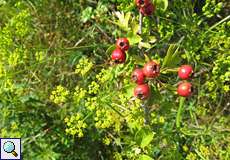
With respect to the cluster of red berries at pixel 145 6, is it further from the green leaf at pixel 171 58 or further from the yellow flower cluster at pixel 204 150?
the yellow flower cluster at pixel 204 150

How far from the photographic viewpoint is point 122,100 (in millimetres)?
2529

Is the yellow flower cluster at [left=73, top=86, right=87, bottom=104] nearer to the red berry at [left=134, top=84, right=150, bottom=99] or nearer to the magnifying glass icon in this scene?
the magnifying glass icon

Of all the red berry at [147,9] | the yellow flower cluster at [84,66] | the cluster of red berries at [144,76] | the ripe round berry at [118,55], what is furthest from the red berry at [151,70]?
the yellow flower cluster at [84,66]

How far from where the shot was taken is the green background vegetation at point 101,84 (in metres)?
2.60

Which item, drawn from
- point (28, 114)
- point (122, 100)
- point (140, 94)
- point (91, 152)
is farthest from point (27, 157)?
point (140, 94)

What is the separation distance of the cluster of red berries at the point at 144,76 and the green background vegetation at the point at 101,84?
0.16 m

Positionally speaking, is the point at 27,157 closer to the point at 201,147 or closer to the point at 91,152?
the point at 91,152

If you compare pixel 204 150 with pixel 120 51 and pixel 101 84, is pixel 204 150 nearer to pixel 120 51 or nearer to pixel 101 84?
pixel 101 84

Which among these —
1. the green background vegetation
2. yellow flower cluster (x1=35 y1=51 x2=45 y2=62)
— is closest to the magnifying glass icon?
the green background vegetation

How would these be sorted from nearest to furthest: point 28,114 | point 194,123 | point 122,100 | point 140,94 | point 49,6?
1. point 140,94
2. point 122,100
3. point 28,114
4. point 194,123
5. point 49,6

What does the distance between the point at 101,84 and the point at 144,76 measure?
2.84 ft

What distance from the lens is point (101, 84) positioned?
278 centimetres

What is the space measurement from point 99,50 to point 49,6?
1.58 ft

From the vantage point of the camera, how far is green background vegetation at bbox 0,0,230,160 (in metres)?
2.60
